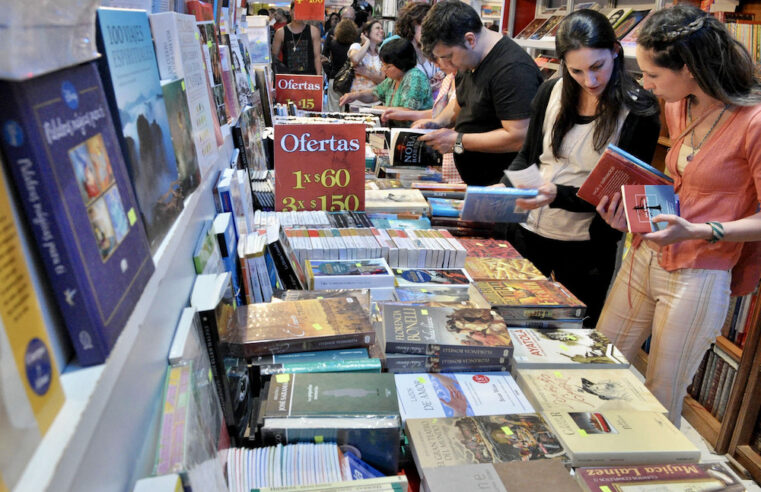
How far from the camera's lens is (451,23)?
8.39 ft

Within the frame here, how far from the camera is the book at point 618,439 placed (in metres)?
1.19

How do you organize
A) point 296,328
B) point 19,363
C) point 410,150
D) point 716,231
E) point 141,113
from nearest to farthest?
1. point 19,363
2. point 141,113
3. point 296,328
4. point 716,231
5. point 410,150

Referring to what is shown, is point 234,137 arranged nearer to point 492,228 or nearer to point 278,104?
point 492,228

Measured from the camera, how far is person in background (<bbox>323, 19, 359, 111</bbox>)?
682cm

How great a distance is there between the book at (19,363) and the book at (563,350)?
1.22 m

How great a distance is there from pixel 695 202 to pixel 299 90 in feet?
11.0

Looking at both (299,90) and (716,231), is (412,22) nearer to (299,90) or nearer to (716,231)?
(299,90)

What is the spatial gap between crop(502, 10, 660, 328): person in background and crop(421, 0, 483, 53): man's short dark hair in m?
0.49

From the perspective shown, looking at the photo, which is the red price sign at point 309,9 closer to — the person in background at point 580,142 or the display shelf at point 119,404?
the person in background at point 580,142

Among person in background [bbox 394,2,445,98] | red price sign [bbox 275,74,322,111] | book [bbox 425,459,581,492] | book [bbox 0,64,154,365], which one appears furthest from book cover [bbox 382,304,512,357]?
red price sign [bbox 275,74,322,111]

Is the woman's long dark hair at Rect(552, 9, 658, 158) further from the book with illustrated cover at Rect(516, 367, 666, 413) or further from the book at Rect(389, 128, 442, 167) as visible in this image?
the book at Rect(389, 128, 442, 167)

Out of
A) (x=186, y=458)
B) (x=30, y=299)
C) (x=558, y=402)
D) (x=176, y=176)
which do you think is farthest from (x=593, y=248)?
(x=30, y=299)

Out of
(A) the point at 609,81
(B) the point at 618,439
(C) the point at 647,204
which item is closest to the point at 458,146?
(A) the point at 609,81

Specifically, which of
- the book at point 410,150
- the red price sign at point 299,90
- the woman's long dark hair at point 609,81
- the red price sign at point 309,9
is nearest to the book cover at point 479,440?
the woman's long dark hair at point 609,81
